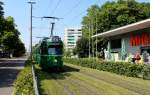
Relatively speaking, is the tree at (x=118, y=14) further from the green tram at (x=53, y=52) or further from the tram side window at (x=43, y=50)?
the green tram at (x=53, y=52)

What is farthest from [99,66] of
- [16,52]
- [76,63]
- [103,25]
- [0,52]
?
[16,52]

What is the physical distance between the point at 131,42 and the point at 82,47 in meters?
47.8

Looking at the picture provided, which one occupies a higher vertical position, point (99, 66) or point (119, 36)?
point (119, 36)

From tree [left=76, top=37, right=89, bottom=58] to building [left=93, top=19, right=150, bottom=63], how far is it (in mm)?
29956

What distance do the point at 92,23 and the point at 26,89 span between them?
77744mm

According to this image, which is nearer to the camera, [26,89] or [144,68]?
[26,89]

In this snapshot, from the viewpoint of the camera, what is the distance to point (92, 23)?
304 feet

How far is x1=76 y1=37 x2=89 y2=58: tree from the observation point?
103250 millimetres

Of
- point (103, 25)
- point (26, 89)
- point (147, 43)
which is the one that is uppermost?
point (103, 25)

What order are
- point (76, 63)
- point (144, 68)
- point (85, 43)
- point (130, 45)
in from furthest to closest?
point (85, 43), point (76, 63), point (130, 45), point (144, 68)

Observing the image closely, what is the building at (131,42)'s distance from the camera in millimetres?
50463

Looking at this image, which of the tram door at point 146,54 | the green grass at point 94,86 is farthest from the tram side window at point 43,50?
the tram door at point 146,54

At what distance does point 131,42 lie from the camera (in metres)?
56.9

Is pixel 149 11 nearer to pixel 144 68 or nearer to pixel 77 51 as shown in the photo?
pixel 77 51
